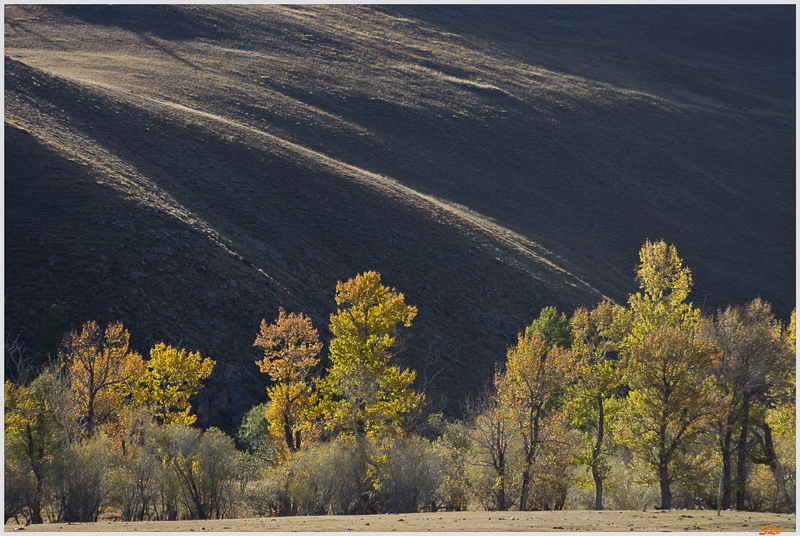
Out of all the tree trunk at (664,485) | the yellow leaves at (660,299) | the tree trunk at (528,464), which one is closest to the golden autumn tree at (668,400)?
the tree trunk at (664,485)

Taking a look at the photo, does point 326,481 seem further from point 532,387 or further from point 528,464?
point 532,387

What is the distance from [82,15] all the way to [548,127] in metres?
86.5

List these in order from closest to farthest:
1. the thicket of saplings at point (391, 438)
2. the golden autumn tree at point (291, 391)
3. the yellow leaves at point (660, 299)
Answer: the thicket of saplings at point (391, 438) → the golden autumn tree at point (291, 391) → the yellow leaves at point (660, 299)

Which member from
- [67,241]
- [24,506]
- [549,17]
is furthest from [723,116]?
[24,506]

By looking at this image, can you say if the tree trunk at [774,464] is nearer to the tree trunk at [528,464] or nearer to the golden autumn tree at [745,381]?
the golden autumn tree at [745,381]

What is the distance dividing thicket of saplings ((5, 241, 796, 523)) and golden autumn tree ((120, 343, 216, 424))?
95mm

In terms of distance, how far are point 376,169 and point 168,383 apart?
49131 mm

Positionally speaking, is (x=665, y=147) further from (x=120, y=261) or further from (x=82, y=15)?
(x=82, y=15)

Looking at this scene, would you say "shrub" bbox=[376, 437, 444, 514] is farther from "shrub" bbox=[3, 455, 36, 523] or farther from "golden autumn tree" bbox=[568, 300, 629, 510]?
"shrub" bbox=[3, 455, 36, 523]

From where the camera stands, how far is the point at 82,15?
4205 inches

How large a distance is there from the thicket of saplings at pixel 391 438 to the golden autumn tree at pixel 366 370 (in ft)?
0.23

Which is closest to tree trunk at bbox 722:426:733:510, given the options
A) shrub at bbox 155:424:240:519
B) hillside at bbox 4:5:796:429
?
hillside at bbox 4:5:796:429

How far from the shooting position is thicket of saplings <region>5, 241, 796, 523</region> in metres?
21.3

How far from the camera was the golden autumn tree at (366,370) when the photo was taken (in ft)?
76.5
